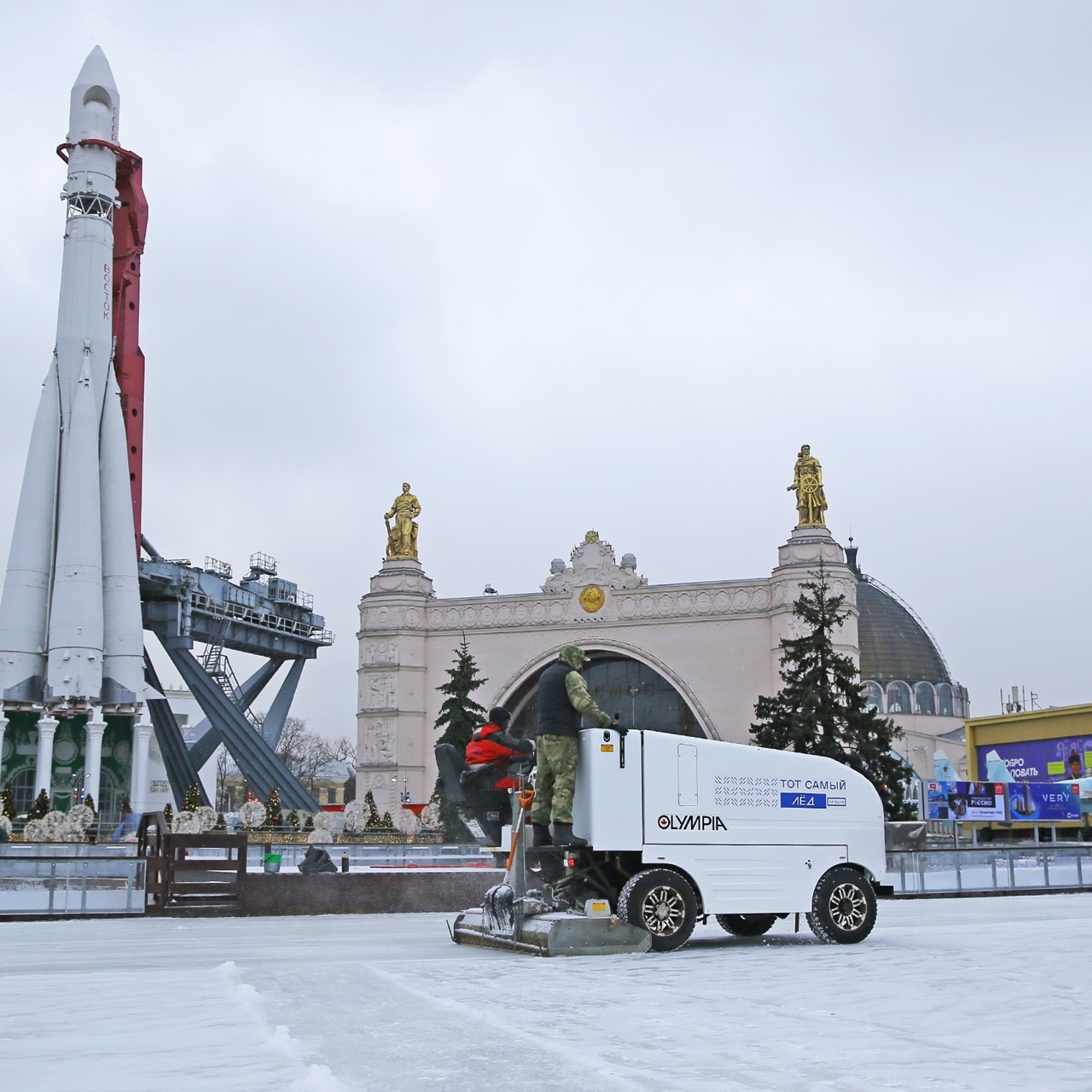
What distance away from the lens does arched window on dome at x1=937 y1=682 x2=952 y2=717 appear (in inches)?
3231

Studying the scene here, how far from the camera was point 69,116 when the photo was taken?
44.4 m

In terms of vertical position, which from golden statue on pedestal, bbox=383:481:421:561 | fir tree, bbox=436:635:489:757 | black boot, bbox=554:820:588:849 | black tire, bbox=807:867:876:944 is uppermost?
golden statue on pedestal, bbox=383:481:421:561

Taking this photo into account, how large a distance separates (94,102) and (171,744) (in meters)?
23.6

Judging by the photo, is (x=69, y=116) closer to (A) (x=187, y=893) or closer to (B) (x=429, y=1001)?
(A) (x=187, y=893)

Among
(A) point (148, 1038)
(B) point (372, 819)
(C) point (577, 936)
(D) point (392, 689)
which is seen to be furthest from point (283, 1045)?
(D) point (392, 689)

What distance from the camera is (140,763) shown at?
145ft

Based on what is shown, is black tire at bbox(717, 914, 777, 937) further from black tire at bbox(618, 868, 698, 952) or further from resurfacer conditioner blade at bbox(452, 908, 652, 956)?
resurfacer conditioner blade at bbox(452, 908, 652, 956)

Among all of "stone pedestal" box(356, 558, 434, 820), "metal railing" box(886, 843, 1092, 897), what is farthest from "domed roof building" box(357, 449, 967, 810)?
"metal railing" box(886, 843, 1092, 897)

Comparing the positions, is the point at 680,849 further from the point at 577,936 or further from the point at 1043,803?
the point at 1043,803

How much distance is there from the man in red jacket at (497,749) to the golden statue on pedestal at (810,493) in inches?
1799

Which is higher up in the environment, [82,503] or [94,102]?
[94,102]

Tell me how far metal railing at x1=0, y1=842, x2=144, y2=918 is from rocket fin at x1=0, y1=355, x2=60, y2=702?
82.9ft

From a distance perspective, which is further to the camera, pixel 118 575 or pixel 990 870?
pixel 118 575

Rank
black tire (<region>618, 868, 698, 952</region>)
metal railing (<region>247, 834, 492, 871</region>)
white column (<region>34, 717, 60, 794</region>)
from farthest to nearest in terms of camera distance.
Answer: white column (<region>34, 717, 60, 794</region>) < metal railing (<region>247, 834, 492, 871</region>) < black tire (<region>618, 868, 698, 952</region>)
